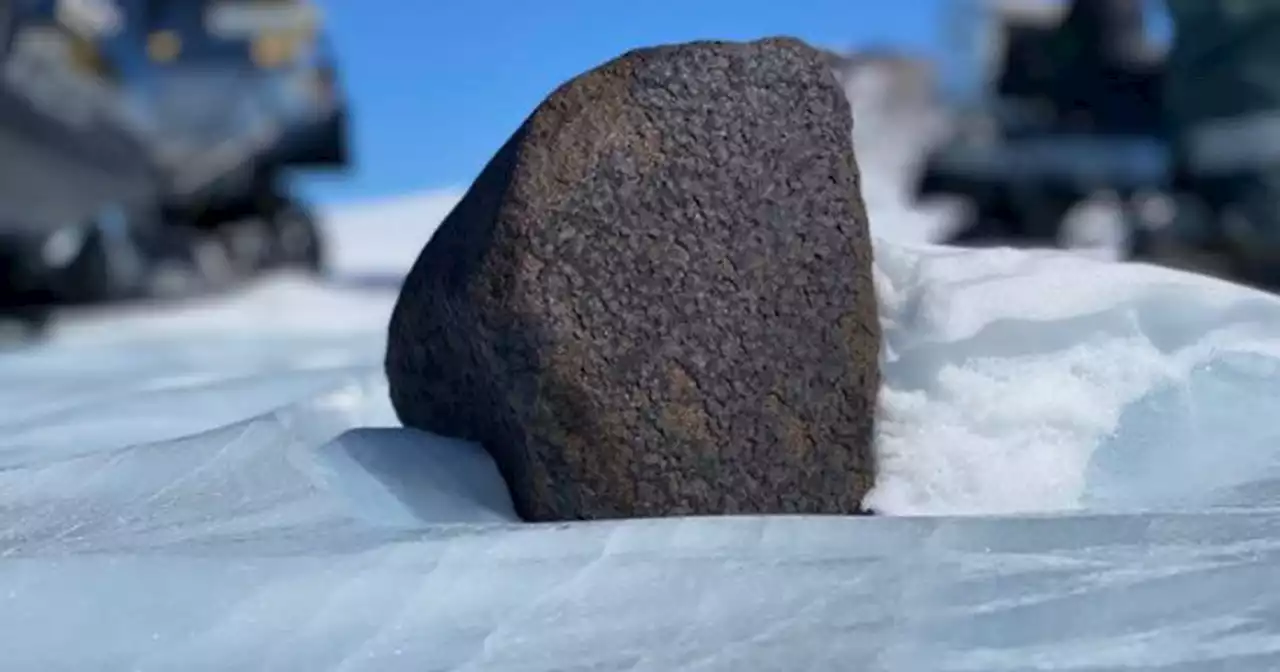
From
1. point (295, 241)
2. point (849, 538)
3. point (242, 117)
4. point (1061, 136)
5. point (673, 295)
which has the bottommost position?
point (295, 241)

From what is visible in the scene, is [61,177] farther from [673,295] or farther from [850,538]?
[850,538]

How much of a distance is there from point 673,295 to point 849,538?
0.67ft

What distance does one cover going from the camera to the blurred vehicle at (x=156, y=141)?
388cm

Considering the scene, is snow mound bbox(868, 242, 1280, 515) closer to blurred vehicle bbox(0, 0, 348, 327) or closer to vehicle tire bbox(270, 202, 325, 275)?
blurred vehicle bbox(0, 0, 348, 327)

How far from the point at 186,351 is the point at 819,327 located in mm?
2078

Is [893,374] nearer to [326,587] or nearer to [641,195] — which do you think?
[641,195]

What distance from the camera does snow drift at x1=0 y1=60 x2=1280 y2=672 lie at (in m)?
0.55

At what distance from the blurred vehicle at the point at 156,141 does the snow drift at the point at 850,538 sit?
3161 mm

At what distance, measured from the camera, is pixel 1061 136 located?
18.1ft

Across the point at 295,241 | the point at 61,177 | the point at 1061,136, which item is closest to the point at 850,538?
the point at 61,177

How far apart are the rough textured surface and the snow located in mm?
55

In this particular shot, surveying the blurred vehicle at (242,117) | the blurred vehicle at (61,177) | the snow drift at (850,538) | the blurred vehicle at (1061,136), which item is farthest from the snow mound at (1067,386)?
the blurred vehicle at (242,117)

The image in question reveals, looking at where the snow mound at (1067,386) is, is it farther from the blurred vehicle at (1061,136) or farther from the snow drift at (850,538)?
the blurred vehicle at (1061,136)

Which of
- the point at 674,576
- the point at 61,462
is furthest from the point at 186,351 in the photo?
the point at 674,576
